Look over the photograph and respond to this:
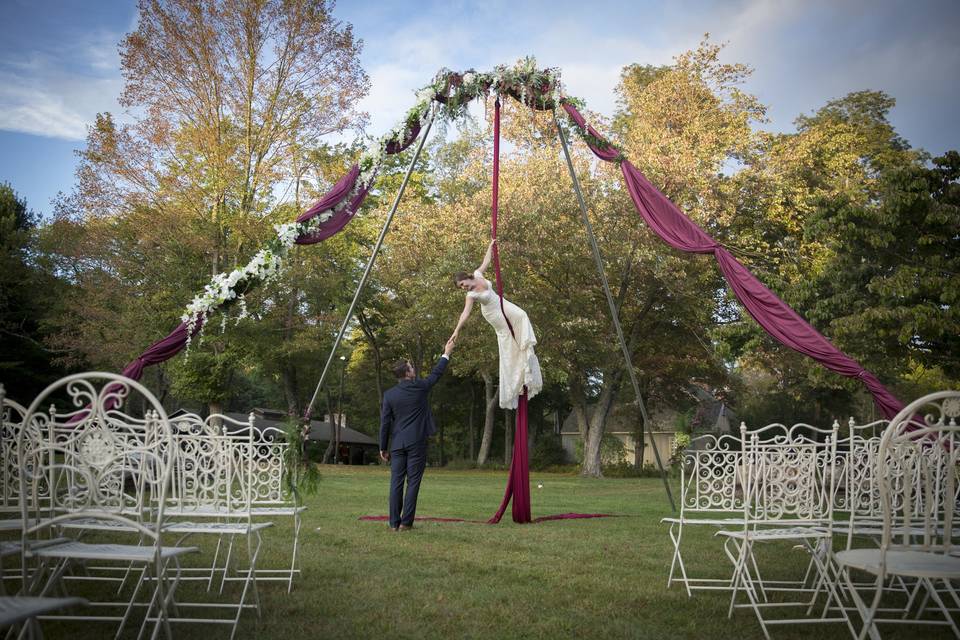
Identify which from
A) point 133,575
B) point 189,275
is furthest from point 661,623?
point 189,275

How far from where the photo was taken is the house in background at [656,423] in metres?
32.5

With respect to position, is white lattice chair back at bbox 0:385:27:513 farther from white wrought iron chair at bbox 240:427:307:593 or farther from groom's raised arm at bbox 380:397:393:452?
groom's raised arm at bbox 380:397:393:452

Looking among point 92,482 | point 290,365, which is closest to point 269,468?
point 92,482

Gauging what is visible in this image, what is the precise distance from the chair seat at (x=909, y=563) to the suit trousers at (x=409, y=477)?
5269 millimetres

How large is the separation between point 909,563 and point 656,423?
3665 centimetres

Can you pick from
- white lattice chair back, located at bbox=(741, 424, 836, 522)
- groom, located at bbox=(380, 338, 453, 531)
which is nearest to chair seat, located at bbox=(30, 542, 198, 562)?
white lattice chair back, located at bbox=(741, 424, 836, 522)

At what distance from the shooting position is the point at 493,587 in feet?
16.5

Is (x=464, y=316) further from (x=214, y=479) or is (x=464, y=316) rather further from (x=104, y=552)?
(x=104, y=552)

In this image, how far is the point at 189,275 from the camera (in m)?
19.7

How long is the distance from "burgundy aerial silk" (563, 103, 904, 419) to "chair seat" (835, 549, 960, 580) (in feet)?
9.72

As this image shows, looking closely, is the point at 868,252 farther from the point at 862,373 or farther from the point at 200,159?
the point at 200,159

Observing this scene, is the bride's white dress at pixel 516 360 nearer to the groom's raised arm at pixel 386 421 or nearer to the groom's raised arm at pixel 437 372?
the groom's raised arm at pixel 437 372

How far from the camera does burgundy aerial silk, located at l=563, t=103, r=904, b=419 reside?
6.04 meters

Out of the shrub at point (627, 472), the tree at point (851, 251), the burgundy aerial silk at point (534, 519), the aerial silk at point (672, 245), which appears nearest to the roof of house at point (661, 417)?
the shrub at point (627, 472)
